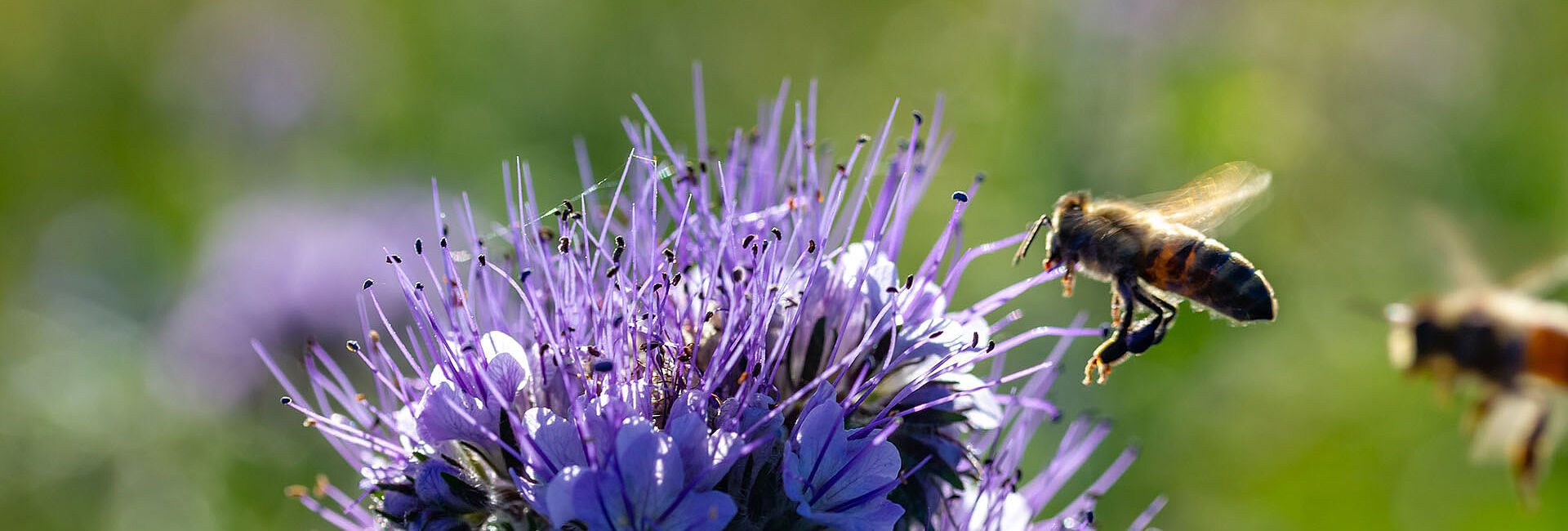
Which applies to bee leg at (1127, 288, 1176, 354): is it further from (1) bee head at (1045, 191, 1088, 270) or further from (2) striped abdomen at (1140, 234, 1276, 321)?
(1) bee head at (1045, 191, 1088, 270)

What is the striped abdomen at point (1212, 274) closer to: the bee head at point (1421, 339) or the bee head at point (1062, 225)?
the bee head at point (1062, 225)

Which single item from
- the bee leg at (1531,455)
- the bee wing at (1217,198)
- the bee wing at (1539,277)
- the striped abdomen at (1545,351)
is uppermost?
the bee wing at (1217,198)

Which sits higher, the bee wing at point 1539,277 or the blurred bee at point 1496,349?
the bee wing at point 1539,277

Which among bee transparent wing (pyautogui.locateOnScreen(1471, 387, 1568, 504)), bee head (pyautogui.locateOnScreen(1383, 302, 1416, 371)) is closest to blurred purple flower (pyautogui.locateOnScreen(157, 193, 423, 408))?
bee head (pyautogui.locateOnScreen(1383, 302, 1416, 371))

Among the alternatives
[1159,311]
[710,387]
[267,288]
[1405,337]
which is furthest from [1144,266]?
[267,288]

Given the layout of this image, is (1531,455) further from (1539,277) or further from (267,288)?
(267,288)

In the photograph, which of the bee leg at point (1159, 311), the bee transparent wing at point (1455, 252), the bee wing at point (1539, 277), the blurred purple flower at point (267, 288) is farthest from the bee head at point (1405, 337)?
the blurred purple flower at point (267, 288)
